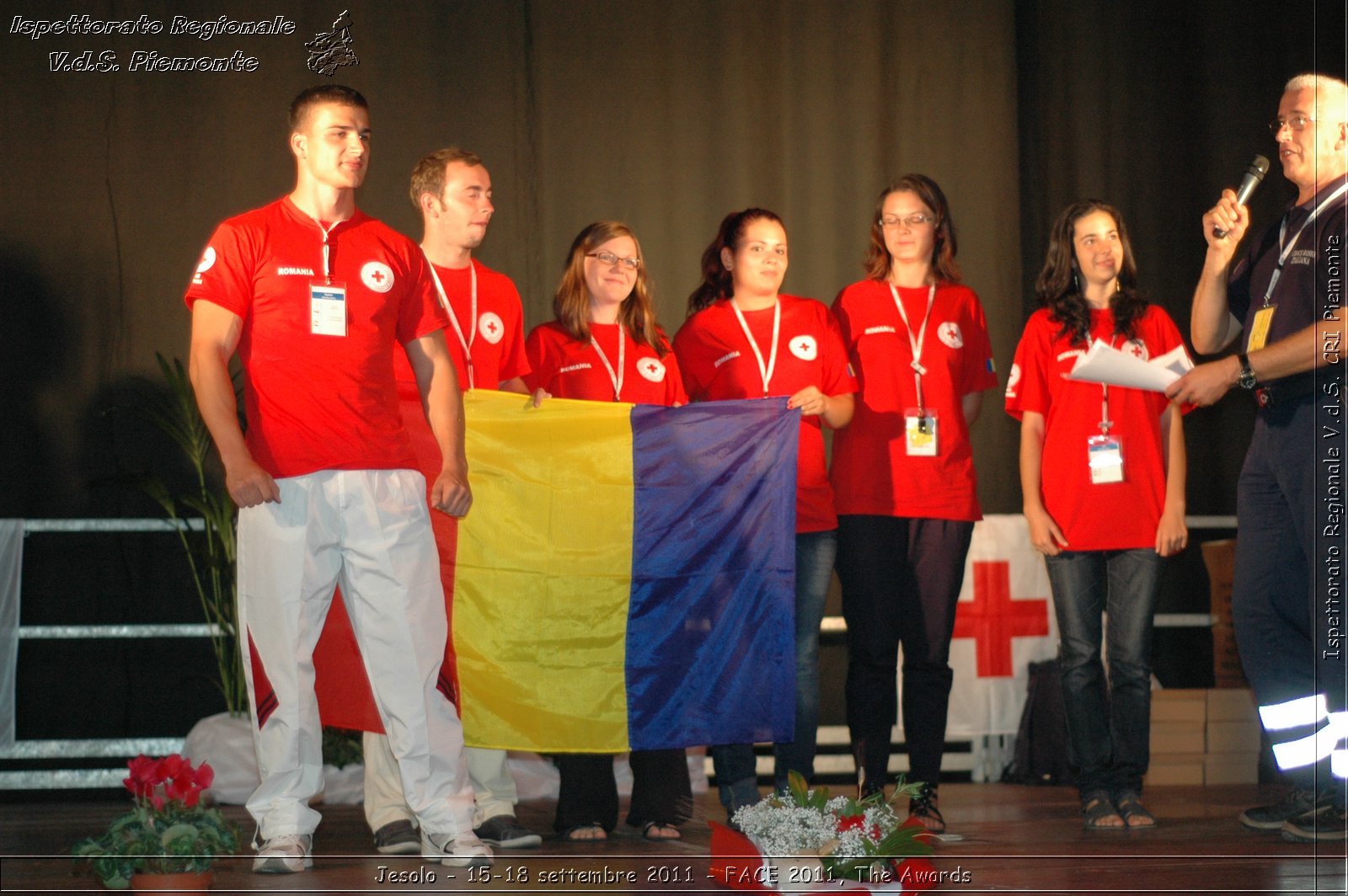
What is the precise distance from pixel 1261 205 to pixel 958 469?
3130 mm

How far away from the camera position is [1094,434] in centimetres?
405

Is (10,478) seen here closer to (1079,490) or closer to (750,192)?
(750,192)

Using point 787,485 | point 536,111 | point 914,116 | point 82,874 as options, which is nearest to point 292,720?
point 82,874

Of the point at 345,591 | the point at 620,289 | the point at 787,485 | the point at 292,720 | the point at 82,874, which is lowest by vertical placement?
the point at 82,874

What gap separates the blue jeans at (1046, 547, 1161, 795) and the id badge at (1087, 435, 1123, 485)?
0.75ft

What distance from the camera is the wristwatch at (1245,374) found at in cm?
356

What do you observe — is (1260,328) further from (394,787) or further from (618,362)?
(394,787)

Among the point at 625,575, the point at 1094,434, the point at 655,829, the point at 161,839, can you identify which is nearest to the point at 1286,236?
the point at 1094,434

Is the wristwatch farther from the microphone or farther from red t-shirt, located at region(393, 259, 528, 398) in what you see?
red t-shirt, located at region(393, 259, 528, 398)

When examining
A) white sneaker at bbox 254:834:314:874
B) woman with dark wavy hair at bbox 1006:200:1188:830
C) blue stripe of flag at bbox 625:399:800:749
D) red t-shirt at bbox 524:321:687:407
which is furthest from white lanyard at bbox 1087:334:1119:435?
white sneaker at bbox 254:834:314:874

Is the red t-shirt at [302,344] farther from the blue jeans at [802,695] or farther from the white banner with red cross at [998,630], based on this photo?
the white banner with red cross at [998,630]

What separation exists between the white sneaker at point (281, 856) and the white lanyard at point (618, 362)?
1.54 metres

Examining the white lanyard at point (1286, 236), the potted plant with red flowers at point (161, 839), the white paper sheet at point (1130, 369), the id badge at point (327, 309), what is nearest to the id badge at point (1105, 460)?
the white paper sheet at point (1130, 369)

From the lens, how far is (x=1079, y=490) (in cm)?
402
